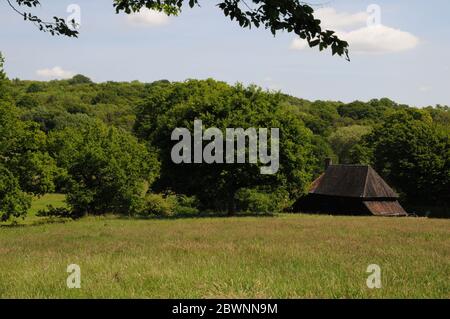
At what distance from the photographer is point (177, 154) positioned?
41.6 m

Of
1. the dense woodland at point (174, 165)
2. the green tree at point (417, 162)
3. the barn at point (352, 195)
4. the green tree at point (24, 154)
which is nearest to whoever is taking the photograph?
the green tree at point (24, 154)

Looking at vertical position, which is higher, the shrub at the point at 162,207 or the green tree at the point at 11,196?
the green tree at the point at 11,196

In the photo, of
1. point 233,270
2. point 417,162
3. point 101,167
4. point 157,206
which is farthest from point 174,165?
point 417,162

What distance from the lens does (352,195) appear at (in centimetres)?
5169

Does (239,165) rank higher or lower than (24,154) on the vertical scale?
lower

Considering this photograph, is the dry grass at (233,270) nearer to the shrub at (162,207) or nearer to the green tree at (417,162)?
the shrub at (162,207)

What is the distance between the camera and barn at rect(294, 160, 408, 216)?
50750 millimetres

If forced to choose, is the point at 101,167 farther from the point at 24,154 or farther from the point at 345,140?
the point at 345,140

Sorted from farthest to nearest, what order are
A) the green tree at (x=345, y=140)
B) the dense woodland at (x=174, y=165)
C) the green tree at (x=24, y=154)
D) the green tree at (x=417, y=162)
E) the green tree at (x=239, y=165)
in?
the green tree at (x=345, y=140) → the green tree at (x=417, y=162) → the green tree at (x=239, y=165) → the dense woodland at (x=174, y=165) → the green tree at (x=24, y=154)

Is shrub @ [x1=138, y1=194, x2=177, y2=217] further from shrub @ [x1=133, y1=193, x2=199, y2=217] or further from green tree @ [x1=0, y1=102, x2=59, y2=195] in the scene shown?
green tree @ [x1=0, y1=102, x2=59, y2=195]

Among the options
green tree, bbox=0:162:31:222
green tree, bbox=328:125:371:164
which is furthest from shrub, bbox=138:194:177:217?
green tree, bbox=328:125:371:164

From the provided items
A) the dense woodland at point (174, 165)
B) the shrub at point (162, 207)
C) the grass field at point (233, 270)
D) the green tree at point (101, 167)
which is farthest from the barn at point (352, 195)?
the grass field at point (233, 270)

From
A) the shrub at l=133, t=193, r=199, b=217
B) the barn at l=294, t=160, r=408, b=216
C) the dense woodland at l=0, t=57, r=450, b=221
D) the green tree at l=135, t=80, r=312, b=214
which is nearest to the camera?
the dense woodland at l=0, t=57, r=450, b=221

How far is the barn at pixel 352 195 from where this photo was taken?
167 ft
